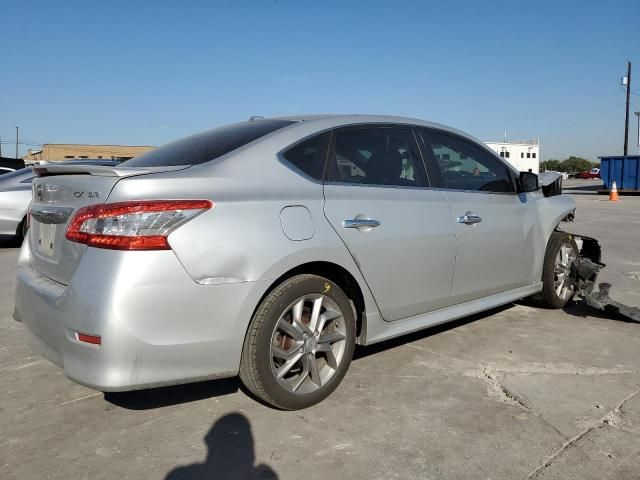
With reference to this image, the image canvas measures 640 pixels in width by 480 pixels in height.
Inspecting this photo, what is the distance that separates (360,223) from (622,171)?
95.7 feet

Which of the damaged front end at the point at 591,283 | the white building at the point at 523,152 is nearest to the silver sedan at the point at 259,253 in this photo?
the damaged front end at the point at 591,283

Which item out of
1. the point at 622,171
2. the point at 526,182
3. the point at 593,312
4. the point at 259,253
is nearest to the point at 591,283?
the point at 593,312

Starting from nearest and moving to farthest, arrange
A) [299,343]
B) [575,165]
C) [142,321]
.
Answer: [142,321] → [299,343] → [575,165]

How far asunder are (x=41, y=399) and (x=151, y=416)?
0.75 m

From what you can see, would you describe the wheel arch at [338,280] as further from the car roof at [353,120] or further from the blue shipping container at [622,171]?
the blue shipping container at [622,171]

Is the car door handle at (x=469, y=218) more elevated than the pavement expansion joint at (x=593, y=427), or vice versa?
the car door handle at (x=469, y=218)

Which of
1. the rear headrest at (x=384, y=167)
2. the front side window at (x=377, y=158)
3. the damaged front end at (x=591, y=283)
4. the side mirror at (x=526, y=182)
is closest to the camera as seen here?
the front side window at (x=377, y=158)

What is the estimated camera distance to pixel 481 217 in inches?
154

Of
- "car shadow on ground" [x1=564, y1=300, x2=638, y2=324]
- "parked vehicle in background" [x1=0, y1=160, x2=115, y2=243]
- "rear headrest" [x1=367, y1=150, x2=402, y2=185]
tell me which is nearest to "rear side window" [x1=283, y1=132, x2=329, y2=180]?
"rear headrest" [x1=367, y1=150, x2=402, y2=185]

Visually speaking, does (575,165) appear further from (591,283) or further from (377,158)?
(377,158)

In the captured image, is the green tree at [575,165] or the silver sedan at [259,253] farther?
the green tree at [575,165]

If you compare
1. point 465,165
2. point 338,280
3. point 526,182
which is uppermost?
point 465,165

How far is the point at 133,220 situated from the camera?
2404mm

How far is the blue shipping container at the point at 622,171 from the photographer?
27147mm
